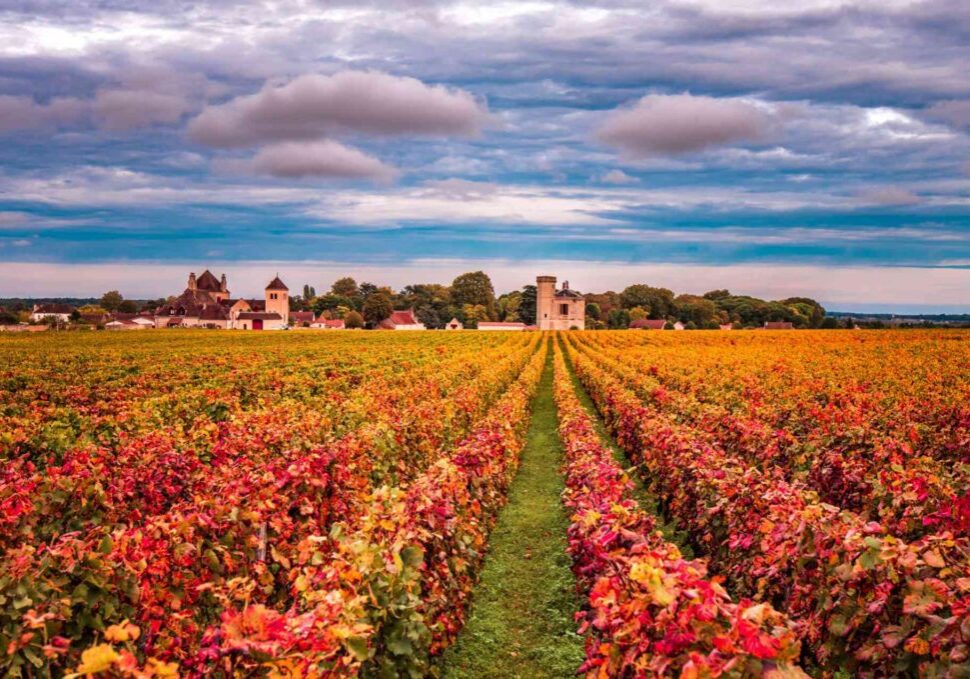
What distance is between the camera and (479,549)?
903 centimetres

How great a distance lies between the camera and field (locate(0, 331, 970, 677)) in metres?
3.62

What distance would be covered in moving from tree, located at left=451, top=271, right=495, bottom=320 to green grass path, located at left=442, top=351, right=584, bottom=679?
144m

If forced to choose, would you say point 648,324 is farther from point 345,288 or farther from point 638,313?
point 345,288

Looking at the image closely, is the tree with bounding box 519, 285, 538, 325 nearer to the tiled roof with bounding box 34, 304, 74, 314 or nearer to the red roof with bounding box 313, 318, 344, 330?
the red roof with bounding box 313, 318, 344, 330

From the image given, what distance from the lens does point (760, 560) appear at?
6.08 meters

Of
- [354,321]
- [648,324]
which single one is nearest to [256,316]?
[354,321]

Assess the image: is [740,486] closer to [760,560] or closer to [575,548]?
[760,560]

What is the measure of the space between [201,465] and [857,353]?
43.9 meters

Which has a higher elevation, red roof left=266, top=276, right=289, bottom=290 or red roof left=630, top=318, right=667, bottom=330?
red roof left=266, top=276, right=289, bottom=290

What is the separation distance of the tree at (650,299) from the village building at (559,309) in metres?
24.6

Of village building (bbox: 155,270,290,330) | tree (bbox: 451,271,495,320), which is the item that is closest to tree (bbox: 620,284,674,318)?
tree (bbox: 451,271,495,320)

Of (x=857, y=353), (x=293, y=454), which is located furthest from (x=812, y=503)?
(x=857, y=353)

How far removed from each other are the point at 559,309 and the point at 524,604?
5117 inches

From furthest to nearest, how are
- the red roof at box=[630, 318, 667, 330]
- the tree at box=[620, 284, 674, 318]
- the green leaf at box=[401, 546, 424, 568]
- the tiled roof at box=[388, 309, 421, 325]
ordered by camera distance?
the tree at box=[620, 284, 674, 318] → the tiled roof at box=[388, 309, 421, 325] → the red roof at box=[630, 318, 667, 330] → the green leaf at box=[401, 546, 424, 568]
